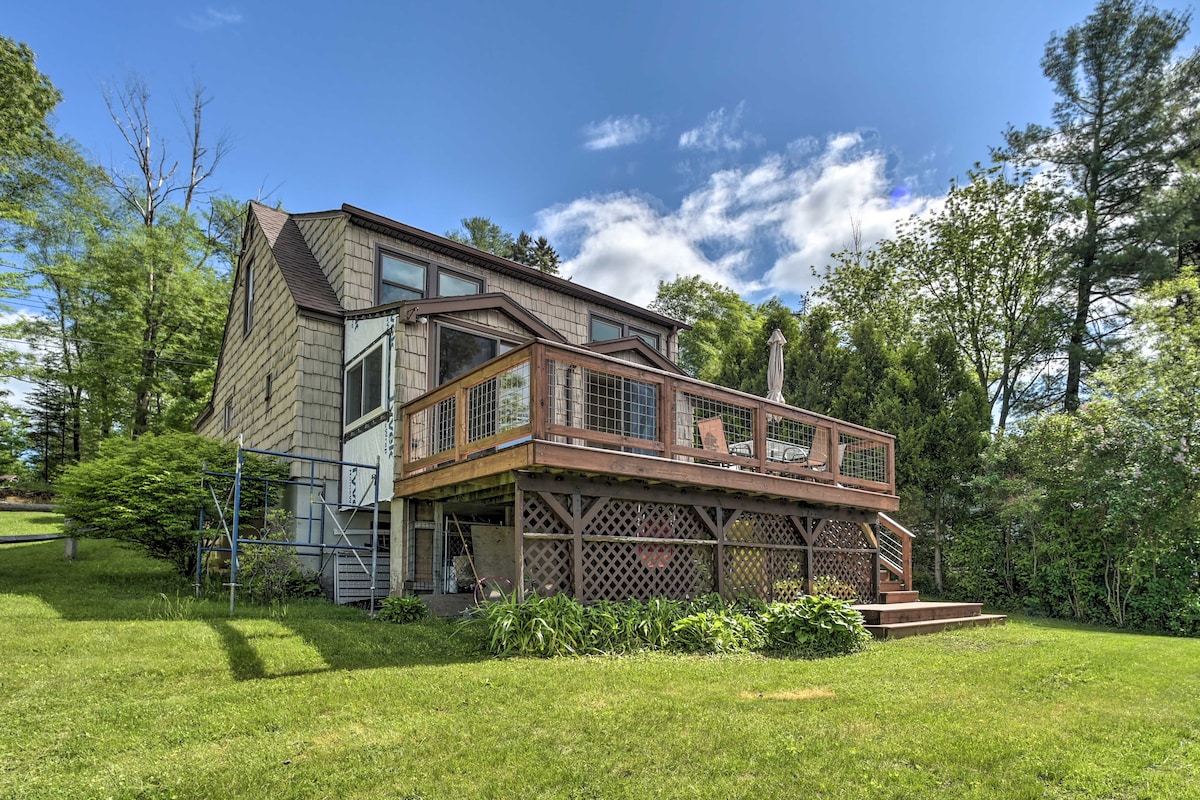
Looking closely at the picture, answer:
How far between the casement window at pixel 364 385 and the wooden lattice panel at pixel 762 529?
539 centimetres

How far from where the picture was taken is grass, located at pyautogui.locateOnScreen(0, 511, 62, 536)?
1680cm

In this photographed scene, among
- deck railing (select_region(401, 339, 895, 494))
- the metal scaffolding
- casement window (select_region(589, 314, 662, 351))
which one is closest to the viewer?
deck railing (select_region(401, 339, 895, 494))

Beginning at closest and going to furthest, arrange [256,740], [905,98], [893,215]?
[256,740], [905,98], [893,215]

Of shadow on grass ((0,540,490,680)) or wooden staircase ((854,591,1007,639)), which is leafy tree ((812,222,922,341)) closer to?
wooden staircase ((854,591,1007,639))

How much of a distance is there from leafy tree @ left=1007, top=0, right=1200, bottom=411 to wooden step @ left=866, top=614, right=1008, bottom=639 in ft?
41.3

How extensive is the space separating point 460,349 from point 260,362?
16.8 ft

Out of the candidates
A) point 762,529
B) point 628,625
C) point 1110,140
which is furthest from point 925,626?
point 1110,140

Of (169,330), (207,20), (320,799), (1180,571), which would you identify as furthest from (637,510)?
(169,330)

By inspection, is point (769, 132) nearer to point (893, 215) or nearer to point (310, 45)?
point (893, 215)

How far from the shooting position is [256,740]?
4336mm

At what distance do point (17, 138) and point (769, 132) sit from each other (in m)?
19.7

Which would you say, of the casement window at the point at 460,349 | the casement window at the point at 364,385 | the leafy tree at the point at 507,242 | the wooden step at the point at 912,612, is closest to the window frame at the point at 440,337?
the casement window at the point at 460,349

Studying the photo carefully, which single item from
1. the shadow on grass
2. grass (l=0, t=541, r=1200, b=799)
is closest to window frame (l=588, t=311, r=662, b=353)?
the shadow on grass

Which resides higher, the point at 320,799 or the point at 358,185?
the point at 358,185
